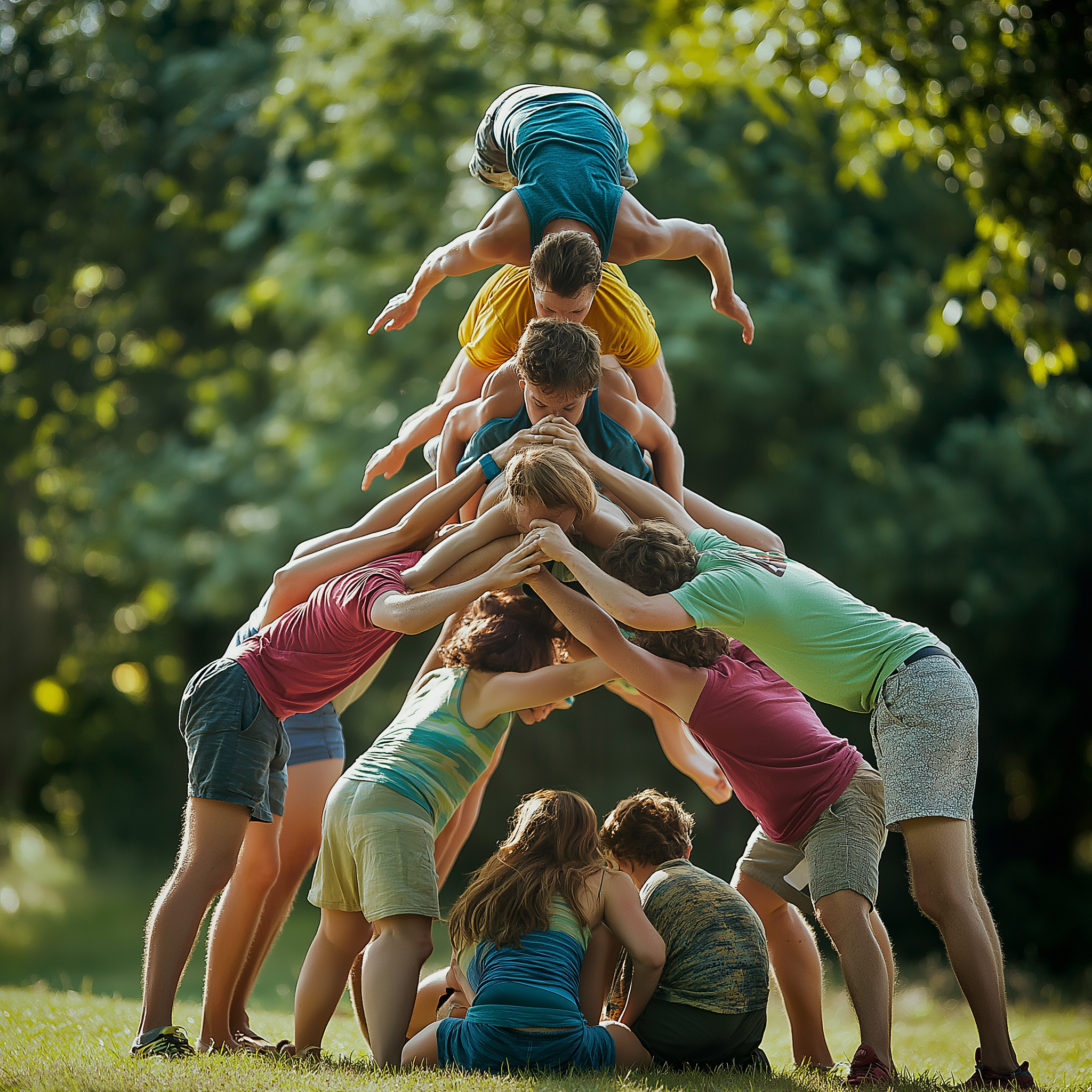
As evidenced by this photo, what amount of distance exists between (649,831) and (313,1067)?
135 cm

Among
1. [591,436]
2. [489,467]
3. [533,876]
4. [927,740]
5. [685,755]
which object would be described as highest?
[591,436]

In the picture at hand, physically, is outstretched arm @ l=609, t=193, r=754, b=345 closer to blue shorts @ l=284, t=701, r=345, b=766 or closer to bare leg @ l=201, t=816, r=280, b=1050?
blue shorts @ l=284, t=701, r=345, b=766

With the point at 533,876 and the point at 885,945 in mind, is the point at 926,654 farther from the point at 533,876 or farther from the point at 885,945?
the point at 533,876

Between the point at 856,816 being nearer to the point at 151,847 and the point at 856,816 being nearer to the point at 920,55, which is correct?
the point at 920,55

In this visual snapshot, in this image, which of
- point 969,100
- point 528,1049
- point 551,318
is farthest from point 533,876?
point 969,100

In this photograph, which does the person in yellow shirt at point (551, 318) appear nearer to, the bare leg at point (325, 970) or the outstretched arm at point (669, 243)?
the outstretched arm at point (669, 243)

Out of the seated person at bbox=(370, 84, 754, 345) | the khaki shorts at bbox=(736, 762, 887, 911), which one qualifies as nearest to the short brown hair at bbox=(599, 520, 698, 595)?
the khaki shorts at bbox=(736, 762, 887, 911)

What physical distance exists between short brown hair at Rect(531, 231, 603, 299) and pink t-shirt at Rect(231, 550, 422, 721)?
116 cm

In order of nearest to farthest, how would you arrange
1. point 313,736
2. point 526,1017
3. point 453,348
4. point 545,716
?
point 526,1017
point 545,716
point 313,736
point 453,348

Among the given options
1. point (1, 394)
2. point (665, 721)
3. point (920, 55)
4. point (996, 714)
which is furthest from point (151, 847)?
point (920, 55)

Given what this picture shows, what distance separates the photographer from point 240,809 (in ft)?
13.7

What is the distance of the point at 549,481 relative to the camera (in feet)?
13.2

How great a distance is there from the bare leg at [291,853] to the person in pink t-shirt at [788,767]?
173cm

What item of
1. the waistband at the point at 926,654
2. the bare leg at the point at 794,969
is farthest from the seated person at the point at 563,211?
the bare leg at the point at 794,969
